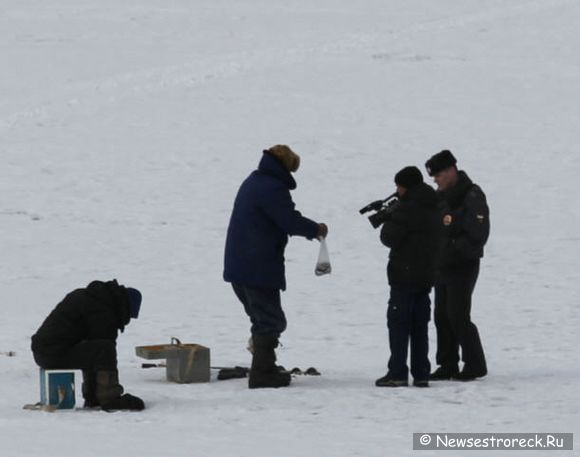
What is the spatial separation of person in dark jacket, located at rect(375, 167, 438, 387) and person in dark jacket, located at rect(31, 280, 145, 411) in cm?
178

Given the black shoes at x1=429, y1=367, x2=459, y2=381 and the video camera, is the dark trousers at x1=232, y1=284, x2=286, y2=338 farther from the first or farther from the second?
the black shoes at x1=429, y1=367, x2=459, y2=381

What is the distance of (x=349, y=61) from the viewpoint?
2656 cm

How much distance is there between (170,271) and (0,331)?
331 cm

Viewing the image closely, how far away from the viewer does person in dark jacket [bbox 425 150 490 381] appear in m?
9.37

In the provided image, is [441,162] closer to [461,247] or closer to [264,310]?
[461,247]

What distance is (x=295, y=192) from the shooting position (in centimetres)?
1869

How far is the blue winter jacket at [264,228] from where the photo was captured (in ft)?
29.8

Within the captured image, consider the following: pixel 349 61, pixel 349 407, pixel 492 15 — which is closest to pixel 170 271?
pixel 349 407

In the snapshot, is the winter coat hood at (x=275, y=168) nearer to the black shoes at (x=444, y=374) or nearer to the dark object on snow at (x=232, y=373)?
the dark object on snow at (x=232, y=373)

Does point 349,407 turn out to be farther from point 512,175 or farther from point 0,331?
point 512,175

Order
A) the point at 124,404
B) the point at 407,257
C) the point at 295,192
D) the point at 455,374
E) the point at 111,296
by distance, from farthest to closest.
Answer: the point at 295,192 → the point at 455,374 → the point at 407,257 → the point at 111,296 → the point at 124,404

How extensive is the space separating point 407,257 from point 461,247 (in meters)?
0.46

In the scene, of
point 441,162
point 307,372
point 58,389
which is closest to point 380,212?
point 441,162

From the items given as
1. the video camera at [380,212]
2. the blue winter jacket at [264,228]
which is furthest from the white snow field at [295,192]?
the video camera at [380,212]
